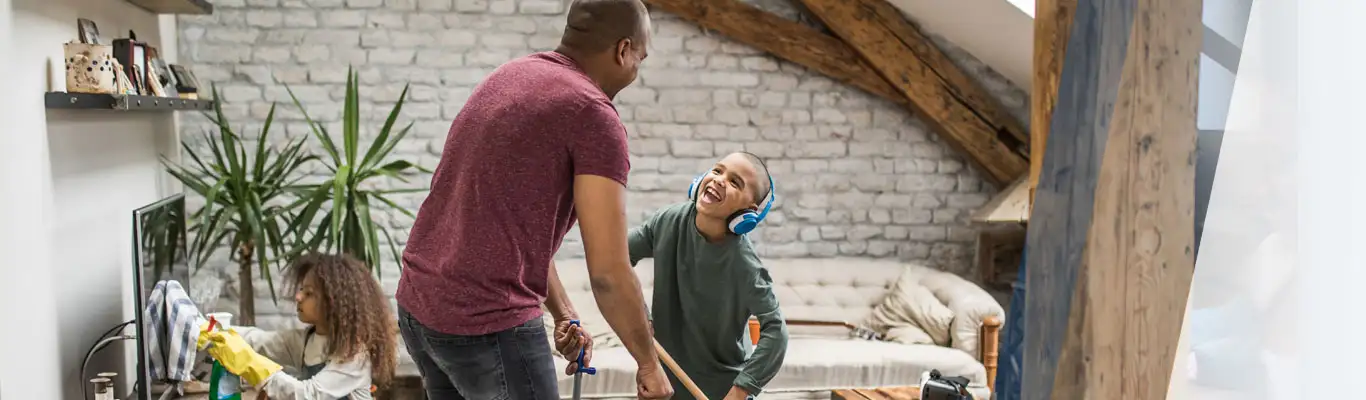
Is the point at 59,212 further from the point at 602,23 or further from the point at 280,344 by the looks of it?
the point at 602,23

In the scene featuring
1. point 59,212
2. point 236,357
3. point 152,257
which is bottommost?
point 236,357

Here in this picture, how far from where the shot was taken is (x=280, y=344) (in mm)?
3711

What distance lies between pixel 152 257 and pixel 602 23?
1.87 metres

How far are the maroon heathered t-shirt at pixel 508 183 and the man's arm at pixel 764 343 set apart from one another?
738 millimetres

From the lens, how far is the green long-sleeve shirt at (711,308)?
246 cm

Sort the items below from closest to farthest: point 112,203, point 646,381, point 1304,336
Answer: point 1304,336 < point 646,381 < point 112,203

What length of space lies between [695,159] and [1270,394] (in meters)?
3.68

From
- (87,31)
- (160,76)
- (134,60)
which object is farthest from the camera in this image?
(160,76)

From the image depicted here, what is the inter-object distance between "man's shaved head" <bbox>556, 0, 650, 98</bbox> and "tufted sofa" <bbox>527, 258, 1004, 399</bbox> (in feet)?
7.07

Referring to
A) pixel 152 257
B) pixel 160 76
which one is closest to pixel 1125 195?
pixel 152 257

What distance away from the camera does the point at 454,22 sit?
4.68 meters

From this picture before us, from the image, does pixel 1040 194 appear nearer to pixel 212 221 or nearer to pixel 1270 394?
pixel 1270 394

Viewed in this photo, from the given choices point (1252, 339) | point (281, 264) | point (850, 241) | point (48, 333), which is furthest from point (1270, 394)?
point (281, 264)

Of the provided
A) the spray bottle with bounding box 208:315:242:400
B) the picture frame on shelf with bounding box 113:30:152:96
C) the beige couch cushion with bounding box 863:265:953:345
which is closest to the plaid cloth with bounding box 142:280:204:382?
the spray bottle with bounding box 208:315:242:400
